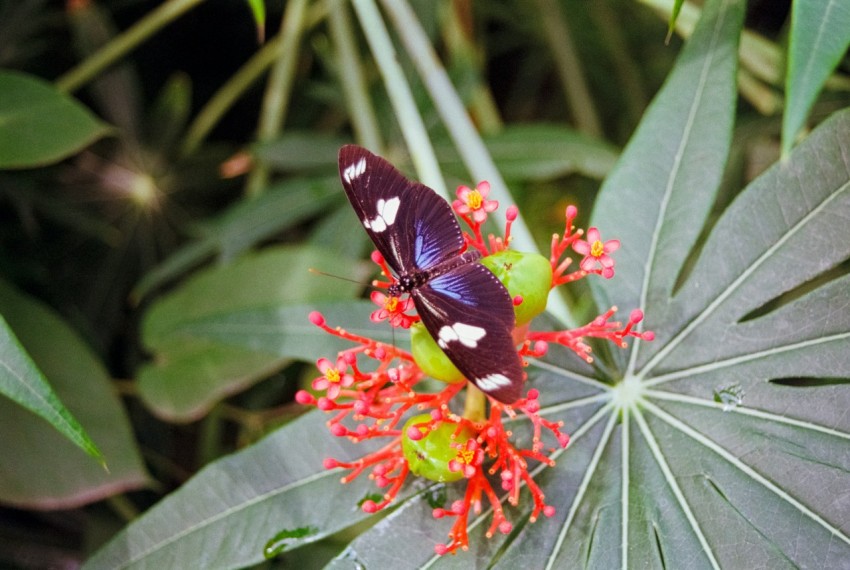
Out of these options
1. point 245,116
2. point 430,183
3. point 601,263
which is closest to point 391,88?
point 430,183

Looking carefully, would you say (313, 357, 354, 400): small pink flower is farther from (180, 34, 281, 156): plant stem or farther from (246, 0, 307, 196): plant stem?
(180, 34, 281, 156): plant stem

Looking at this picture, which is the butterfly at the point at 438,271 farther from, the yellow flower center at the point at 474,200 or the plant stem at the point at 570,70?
the plant stem at the point at 570,70

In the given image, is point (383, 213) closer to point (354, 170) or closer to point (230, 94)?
point (354, 170)

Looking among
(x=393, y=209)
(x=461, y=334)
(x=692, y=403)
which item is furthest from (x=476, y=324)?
(x=692, y=403)

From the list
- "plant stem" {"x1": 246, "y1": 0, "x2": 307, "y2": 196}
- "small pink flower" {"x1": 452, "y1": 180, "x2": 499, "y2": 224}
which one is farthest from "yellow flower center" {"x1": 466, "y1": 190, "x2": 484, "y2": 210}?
"plant stem" {"x1": 246, "y1": 0, "x2": 307, "y2": 196}

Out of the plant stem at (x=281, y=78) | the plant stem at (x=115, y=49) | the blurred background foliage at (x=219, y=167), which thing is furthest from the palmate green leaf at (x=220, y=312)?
the plant stem at (x=115, y=49)

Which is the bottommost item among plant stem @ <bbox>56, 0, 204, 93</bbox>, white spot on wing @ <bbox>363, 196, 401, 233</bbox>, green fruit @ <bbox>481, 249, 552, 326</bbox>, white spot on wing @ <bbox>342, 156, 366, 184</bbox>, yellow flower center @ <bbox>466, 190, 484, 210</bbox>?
green fruit @ <bbox>481, 249, 552, 326</bbox>

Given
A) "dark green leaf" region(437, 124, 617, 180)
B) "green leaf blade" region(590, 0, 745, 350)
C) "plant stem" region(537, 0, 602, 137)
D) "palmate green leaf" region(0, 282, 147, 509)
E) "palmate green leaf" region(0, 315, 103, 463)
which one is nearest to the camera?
"palmate green leaf" region(0, 315, 103, 463)
